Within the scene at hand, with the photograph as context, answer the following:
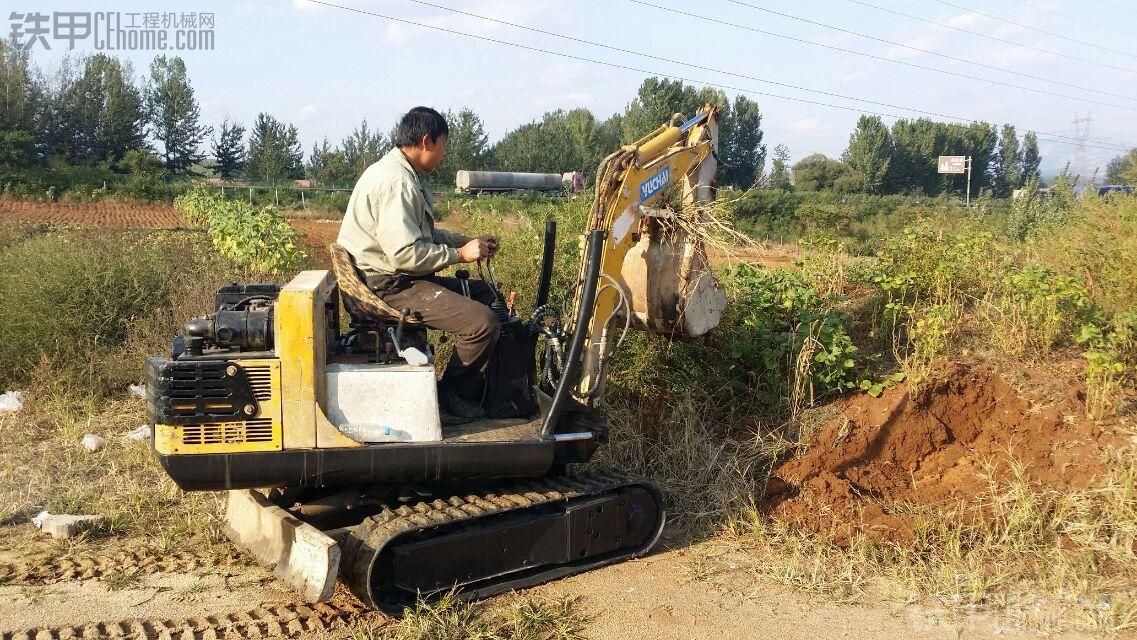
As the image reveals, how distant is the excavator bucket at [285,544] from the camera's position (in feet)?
14.0

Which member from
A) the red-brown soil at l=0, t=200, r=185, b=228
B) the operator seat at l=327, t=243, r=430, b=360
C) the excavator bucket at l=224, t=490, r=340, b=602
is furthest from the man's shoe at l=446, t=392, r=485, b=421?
the red-brown soil at l=0, t=200, r=185, b=228

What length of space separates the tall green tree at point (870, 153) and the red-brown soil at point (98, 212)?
131ft

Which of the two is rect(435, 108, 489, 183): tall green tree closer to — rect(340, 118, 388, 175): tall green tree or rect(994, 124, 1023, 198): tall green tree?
rect(340, 118, 388, 175): tall green tree

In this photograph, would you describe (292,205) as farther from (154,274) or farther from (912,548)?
(912,548)

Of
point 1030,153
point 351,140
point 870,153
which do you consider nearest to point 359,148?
point 351,140

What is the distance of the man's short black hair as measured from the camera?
501 cm

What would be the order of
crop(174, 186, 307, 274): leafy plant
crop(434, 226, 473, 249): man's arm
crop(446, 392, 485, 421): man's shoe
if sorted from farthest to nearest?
crop(174, 186, 307, 274): leafy plant
crop(434, 226, 473, 249): man's arm
crop(446, 392, 485, 421): man's shoe

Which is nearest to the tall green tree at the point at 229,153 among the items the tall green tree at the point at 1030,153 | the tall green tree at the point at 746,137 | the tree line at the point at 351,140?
the tree line at the point at 351,140

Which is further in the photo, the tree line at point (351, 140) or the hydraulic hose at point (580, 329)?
the tree line at point (351, 140)

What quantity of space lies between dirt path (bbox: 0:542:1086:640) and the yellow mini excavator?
0.59 ft

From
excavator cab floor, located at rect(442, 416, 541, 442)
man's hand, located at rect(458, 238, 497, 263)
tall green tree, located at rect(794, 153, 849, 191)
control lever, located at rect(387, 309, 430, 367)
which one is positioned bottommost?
excavator cab floor, located at rect(442, 416, 541, 442)

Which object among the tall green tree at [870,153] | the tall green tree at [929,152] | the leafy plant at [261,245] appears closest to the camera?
the leafy plant at [261,245]

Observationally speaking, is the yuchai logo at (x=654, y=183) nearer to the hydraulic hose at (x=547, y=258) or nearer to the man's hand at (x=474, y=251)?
the hydraulic hose at (x=547, y=258)

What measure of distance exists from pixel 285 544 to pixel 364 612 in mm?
529
